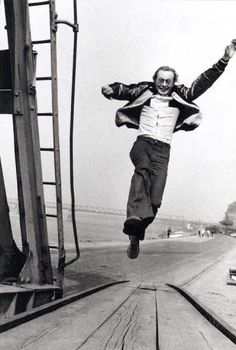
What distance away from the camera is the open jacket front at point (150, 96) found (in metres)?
4.23

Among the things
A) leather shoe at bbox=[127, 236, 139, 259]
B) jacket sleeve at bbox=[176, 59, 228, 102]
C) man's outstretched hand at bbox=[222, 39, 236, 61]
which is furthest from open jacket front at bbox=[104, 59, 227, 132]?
leather shoe at bbox=[127, 236, 139, 259]

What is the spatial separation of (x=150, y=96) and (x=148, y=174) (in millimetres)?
644

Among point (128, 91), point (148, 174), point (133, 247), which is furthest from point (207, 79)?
point (133, 247)

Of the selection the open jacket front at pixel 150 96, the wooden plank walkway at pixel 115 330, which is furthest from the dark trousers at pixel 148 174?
the wooden plank walkway at pixel 115 330

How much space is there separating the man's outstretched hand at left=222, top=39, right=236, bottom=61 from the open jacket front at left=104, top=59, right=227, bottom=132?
0.60ft

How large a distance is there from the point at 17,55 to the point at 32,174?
1128 millimetres

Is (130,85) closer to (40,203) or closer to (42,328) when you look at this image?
(40,203)

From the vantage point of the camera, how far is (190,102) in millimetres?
4336

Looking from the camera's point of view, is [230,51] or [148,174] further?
[148,174]

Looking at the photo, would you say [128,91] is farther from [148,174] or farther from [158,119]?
[148,174]

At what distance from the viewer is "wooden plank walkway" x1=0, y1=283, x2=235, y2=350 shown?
2750mm

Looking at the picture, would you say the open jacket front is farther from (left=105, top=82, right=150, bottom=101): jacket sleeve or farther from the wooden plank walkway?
the wooden plank walkway

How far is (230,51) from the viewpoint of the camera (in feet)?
13.0

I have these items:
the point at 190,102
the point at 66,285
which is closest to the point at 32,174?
the point at 190,102
